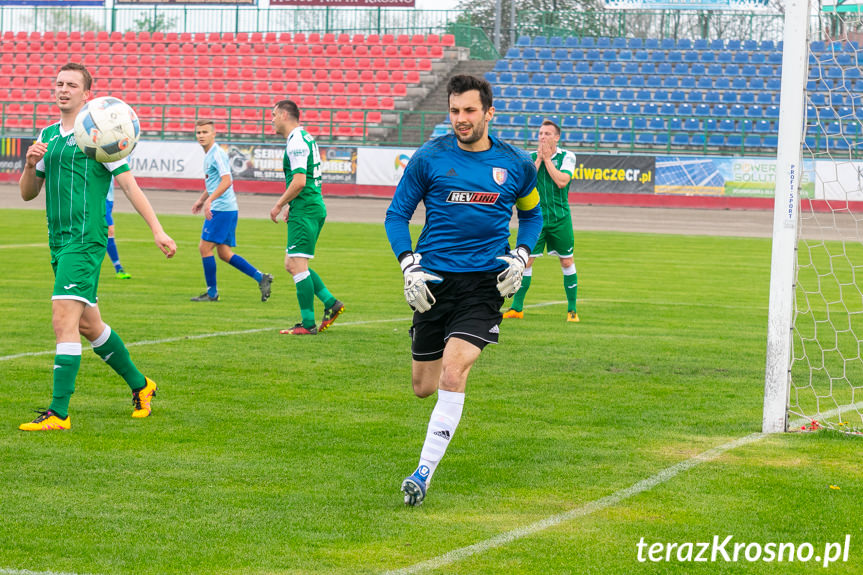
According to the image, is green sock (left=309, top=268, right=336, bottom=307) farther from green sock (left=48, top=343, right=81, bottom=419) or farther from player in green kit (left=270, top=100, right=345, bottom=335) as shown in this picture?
green sock (left=48, top=343, right=81, bottom=419)

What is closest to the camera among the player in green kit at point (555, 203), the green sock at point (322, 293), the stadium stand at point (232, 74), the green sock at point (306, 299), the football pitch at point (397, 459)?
the football pitch at point (397, 459)

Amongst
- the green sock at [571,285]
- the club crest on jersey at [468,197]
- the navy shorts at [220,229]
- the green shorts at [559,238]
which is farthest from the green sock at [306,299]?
the club crest on jersey at [468,197]

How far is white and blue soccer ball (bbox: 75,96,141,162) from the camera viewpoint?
664cm

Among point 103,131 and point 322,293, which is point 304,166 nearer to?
point 322,293

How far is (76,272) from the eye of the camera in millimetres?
6664

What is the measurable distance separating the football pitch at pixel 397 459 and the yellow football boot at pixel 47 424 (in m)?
0.13

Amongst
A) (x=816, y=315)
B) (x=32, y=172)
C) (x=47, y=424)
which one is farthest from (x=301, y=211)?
(x=816, y=315)

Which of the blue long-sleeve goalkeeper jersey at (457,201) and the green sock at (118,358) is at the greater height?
the blue long-sleeve goalkeeper jersey at (457,201)

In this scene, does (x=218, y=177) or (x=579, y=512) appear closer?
(x=579, y=512)

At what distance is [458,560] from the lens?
14.7 feet

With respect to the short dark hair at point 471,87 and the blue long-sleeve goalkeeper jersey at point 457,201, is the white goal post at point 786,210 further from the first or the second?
the short dark hair at point 471,87

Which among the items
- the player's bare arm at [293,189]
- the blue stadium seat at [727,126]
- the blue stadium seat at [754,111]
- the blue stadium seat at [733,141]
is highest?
the blue stadium seat at [754,111]

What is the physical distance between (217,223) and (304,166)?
112 inches

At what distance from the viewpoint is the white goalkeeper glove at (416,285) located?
548 centimetres
